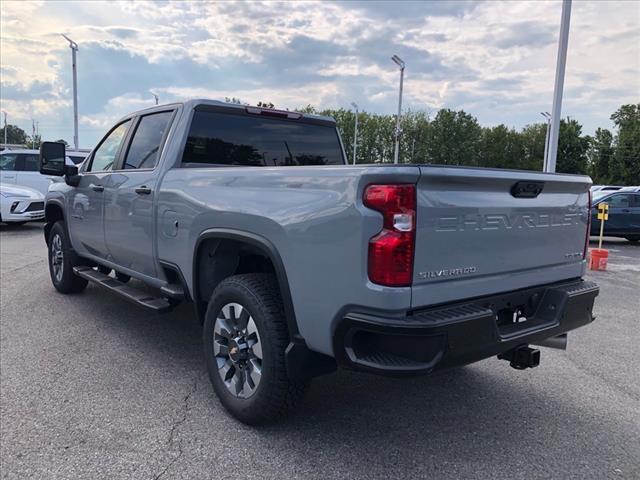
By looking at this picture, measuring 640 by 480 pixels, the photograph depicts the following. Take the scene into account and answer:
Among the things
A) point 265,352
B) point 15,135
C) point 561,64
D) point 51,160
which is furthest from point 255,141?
point 15,135

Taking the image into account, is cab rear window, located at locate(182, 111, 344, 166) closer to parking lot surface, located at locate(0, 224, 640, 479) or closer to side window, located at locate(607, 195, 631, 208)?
parking lot surface, located at locate(0, 224, 640, 479)

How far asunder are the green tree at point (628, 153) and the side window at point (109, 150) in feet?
199

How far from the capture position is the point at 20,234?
495 inches

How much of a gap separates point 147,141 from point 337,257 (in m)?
2.82

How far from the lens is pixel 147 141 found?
15.2ft

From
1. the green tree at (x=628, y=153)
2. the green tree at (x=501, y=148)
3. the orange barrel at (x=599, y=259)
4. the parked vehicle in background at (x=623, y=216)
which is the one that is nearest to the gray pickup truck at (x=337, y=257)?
the orange barrel at (x=599, y=259)

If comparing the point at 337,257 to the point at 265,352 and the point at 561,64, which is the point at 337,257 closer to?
the point at 265,352

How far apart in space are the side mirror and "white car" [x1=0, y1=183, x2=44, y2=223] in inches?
323

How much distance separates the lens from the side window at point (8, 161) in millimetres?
14867

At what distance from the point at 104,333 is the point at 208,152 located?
6.81 ft

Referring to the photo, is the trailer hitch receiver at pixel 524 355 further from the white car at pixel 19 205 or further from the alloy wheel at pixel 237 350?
the white car at pixel 19 205

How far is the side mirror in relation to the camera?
556 cm

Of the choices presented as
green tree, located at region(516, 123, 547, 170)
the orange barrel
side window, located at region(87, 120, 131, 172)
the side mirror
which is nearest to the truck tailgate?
side window, located at region(87, 120, 131, 172)

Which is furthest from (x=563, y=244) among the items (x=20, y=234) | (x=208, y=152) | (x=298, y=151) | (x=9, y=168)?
(x=9, y=168)
